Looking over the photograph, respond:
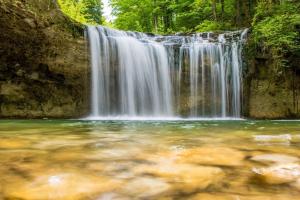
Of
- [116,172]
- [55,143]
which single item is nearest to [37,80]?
[55,143]

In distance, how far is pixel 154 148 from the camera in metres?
3.25

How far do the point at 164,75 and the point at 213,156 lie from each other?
849 centimetres

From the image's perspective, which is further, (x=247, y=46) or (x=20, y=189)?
(x=247, y=46)

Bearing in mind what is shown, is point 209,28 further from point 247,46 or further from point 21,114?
point 21,114

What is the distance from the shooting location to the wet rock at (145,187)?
1857mm

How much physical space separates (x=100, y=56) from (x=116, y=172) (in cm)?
846

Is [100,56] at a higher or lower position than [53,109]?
higher

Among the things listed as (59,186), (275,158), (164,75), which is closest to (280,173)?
(275,158)

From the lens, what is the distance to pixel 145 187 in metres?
1.96

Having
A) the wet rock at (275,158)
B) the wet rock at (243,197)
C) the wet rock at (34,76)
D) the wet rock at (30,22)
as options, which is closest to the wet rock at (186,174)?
the wet rock at (243,197)

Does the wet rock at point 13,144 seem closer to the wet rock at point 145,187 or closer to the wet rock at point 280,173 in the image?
the wet rock at point 145,187

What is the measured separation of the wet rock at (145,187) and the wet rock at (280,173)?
652 mm

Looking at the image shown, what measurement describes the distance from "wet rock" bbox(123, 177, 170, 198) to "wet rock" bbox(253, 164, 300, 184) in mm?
652

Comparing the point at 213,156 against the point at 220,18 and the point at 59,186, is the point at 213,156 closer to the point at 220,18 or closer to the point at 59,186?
the point at 59,186
